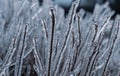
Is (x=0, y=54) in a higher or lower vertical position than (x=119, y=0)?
higher

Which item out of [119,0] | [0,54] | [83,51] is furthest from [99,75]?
[119,0]

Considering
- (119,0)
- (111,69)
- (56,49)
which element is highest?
(56,49)

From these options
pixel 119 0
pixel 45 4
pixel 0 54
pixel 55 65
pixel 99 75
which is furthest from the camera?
pixel 119 0

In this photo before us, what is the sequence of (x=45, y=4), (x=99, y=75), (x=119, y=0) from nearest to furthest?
1. (x=99, y=75)
2. (x=45, y=4)
3. (x=119, y=0)

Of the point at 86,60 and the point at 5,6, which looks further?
the point at 5,6

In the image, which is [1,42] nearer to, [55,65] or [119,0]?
[55,65]

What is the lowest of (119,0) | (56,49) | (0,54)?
(119,0)

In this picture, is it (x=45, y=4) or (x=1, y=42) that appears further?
(x=45, y=4)

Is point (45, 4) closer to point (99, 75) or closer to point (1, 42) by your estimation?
Answer: point (1, 42)

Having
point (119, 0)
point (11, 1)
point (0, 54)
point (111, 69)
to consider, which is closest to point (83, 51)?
point (111, 69)
